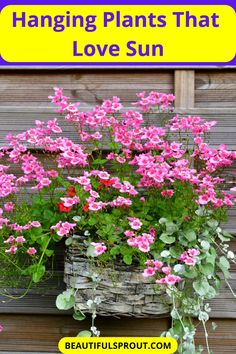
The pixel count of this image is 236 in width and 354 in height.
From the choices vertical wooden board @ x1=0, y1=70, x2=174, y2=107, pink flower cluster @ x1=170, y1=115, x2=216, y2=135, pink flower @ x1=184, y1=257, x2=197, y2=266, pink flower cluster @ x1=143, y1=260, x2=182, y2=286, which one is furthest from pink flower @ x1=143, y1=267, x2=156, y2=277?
vertical wooden board @ x1=0, y1=70, x2=174, y2=107

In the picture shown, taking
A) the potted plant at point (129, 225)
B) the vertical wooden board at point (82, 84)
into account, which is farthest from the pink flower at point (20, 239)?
the vertical wooden board at point (82, 84)

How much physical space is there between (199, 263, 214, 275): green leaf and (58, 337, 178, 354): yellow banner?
0.75ft

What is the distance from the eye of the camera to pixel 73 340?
6.67ft

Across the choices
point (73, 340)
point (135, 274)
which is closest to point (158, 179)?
point (135, 274)

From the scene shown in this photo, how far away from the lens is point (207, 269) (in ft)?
6.63

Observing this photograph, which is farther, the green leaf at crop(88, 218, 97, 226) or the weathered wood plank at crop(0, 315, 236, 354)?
the weathered wood plank at crop(0, 315, 236, 354)

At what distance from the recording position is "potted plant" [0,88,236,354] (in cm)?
200

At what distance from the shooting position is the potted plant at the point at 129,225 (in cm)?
200

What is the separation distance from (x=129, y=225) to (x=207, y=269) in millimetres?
276

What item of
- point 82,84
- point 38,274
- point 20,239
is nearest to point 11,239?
point 20,239

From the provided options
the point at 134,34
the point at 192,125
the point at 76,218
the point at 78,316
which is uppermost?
the point at 134,34

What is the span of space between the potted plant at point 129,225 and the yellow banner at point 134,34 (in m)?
0.29

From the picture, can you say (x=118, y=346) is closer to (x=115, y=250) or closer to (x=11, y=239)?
(x=115, y=250)

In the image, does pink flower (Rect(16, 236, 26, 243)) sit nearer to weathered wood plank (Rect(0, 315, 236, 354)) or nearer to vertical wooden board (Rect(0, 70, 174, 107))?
weathered wood plank (Rect(0, 315, 236, 354))
